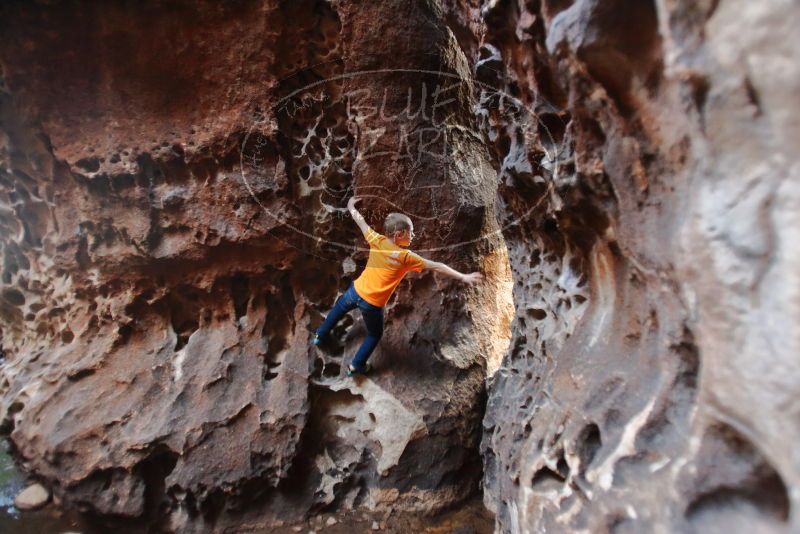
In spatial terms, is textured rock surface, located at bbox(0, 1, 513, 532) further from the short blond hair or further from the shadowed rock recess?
the short blond hair

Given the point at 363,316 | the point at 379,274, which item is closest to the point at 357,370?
the point at 363,316

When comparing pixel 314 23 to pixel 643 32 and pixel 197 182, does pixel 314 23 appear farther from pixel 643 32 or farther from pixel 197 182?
pixel 643 32

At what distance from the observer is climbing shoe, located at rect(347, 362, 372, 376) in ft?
8.30

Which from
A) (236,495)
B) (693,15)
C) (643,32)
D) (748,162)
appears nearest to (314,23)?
(643,32)

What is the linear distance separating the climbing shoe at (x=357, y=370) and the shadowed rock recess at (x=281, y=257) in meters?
0.05

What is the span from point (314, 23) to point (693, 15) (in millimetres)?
2077

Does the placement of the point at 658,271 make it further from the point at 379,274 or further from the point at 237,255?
the point at 237,255

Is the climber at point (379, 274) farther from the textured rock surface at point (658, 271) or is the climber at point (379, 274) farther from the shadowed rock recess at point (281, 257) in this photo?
the textured rock surface at point (658, 271)

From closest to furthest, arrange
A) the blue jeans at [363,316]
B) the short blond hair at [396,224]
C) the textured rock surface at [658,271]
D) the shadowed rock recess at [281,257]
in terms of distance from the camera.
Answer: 1. the textured rock surface at [658,271]
2. the shadowed rock recess at [281,257]
3. the short blond hair at [396,224]
4. the blue jeans at [363,316]

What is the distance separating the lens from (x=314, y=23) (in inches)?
101

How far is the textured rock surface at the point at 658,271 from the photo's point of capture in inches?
33.5

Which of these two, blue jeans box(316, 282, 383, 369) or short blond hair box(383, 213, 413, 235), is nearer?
short blond hair box(383, 213, 413, 235)

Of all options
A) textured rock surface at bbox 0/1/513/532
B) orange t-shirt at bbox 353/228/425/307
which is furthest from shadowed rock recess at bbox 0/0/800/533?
orange t-shirt at bbox 353/228/425/307

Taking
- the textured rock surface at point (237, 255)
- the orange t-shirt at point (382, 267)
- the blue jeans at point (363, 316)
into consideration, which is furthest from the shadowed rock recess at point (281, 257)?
the orange t-shirt at point (382, 267)
